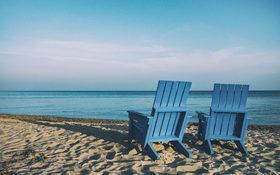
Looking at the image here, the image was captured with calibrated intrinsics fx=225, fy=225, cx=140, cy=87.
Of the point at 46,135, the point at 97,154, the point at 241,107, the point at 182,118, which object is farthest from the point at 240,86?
the point at 46,135

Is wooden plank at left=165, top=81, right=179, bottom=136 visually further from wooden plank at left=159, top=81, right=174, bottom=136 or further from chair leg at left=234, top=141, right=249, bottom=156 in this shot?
chair leg at left=234, top=141, right=249, bottom=156

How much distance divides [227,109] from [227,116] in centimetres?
19

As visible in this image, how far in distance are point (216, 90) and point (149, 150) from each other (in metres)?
1.65

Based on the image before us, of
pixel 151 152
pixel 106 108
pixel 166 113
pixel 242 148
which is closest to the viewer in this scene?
pixel 151 152

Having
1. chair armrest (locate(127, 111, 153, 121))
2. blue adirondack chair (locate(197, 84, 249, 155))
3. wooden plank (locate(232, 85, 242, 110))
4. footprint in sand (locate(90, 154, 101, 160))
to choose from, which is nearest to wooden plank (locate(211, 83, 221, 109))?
blue adirondack chair (locate(197, 84, 249, 155))

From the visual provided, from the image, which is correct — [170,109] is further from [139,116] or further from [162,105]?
[139,116]

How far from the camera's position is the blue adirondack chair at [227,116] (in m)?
4.23

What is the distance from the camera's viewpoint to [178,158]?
12.5 feet

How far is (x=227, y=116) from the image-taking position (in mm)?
4406

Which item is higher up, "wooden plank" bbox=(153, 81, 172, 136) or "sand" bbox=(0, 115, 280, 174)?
"wooden plank" bbox=(153, 81, 172, 136)

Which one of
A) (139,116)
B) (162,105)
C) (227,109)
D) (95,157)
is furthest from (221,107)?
(95,157)

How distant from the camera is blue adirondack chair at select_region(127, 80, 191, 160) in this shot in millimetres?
3840

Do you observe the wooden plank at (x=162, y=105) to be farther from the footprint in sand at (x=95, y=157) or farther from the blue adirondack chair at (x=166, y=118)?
the footprint in sand at (x=95, y=157)

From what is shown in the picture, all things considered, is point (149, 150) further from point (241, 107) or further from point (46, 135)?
point (46, 135)
